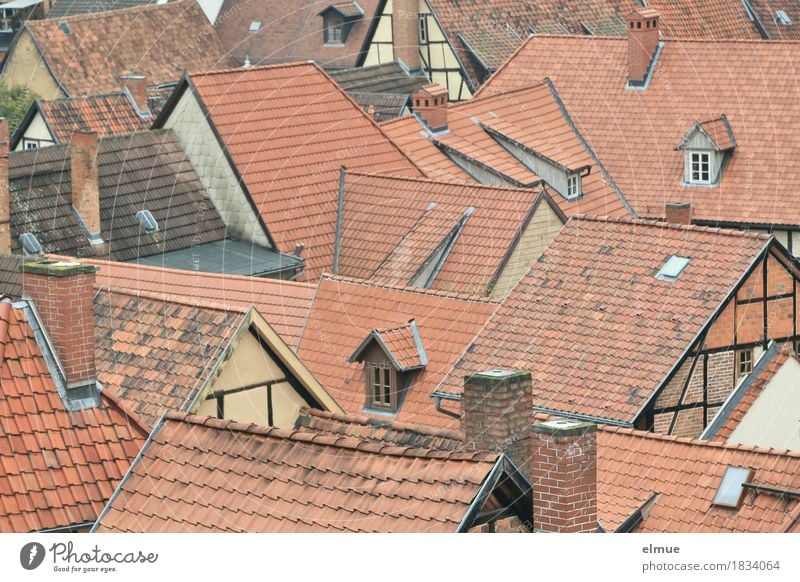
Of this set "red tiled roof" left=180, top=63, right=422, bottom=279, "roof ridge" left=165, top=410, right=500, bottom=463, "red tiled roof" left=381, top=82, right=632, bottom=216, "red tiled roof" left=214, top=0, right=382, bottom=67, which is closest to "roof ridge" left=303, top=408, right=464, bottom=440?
"roof ridge" left=165, top=410, right=500, bottom=463

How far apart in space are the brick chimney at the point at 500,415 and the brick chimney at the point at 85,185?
18.3m

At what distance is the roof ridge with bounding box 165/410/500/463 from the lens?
57.9ft

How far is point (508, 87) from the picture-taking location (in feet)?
162

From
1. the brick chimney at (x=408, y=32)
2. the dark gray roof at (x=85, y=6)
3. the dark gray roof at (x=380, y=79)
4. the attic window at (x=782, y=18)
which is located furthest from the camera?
the dark gray roof at (x=85, y=6)

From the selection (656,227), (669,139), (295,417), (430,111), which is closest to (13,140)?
(430,111)

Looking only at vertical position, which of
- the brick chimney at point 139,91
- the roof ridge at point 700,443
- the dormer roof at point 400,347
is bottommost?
the roof ridge at point 700,443

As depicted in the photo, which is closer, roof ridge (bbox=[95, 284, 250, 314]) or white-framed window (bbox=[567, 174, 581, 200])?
roof ridge (bbox=[95, 284, 250, 314])

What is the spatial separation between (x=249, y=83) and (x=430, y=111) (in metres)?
5.30

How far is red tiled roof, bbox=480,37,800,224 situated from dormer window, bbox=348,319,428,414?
1374 cm

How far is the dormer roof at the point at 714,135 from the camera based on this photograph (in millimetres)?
44312

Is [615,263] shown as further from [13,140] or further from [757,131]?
[13,140]

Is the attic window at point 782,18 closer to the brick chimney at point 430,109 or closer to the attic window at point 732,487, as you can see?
the brick chimney at point 430,109

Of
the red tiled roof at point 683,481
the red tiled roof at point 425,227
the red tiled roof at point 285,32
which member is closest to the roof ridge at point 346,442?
the red tiled roof at point 683,481

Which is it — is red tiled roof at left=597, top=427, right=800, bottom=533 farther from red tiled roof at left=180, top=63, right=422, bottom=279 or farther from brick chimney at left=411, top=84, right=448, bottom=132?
brick chimney at left=411, top=84, right=448, bottom=132
